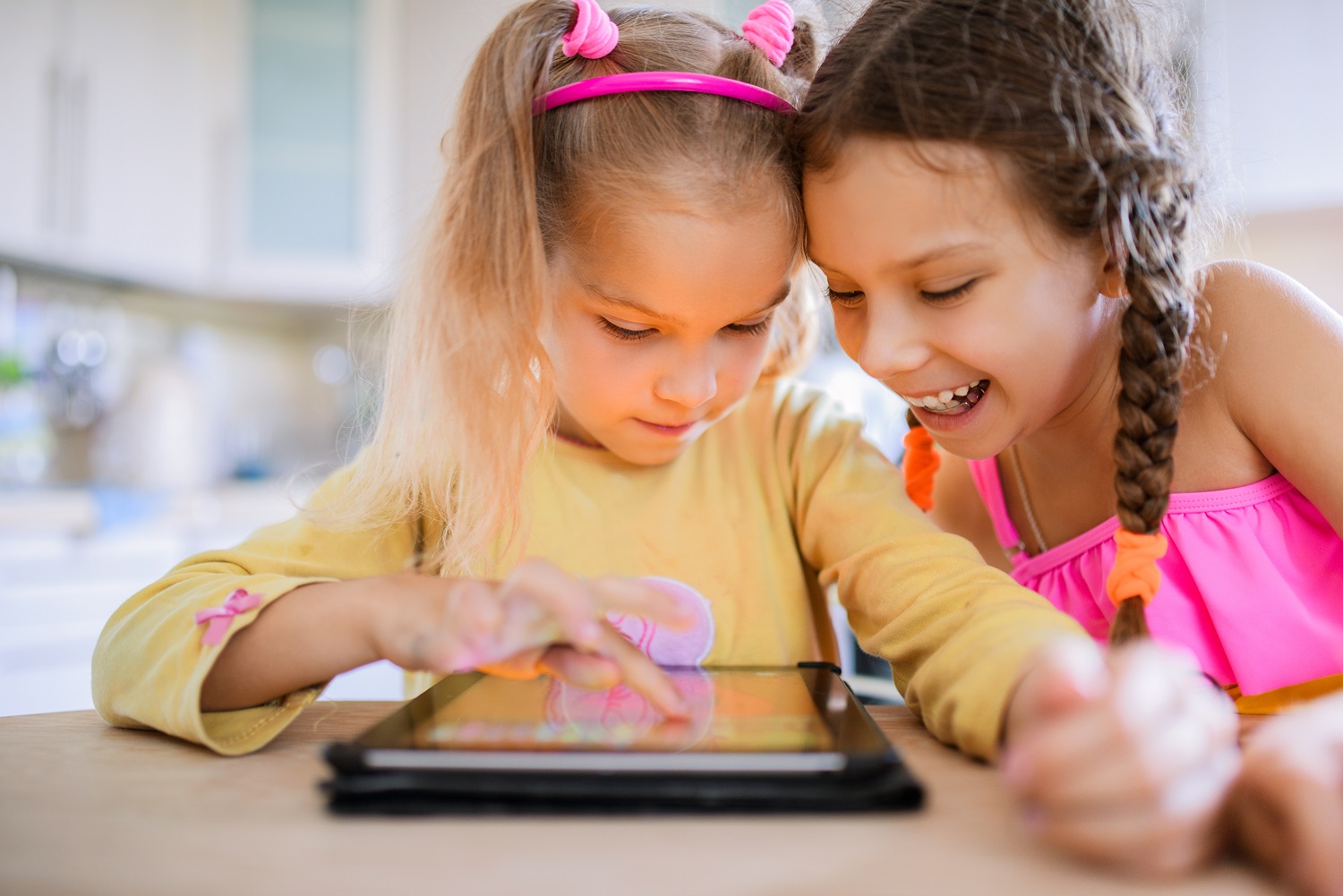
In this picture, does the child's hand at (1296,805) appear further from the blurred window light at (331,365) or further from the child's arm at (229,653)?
the blurred window light at (331,365)

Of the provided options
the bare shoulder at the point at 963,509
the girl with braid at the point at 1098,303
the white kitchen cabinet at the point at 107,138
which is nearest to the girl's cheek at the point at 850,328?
the girl with braid at the point at 1098,303

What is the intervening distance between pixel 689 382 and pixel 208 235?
2.24 meters

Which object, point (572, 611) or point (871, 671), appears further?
point (871, 671)

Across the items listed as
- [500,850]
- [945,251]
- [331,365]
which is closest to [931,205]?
[945,251]

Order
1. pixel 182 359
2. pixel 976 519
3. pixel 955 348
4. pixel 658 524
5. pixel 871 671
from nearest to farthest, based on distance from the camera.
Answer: pixel 955 348 < pixel 658 524 < pixel 976 519 < pixel 871 671 < pixel 182 359

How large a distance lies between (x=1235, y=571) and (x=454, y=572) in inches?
26.3

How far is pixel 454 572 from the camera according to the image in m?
0.83

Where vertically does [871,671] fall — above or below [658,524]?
below

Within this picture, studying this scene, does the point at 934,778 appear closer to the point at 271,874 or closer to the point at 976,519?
the point at 271,874

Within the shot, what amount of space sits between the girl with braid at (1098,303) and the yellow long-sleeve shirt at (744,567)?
12cm

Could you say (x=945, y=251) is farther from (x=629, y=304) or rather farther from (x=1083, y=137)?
(x=629, y=304)

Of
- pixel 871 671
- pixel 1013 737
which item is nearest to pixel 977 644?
pixel 1013 737

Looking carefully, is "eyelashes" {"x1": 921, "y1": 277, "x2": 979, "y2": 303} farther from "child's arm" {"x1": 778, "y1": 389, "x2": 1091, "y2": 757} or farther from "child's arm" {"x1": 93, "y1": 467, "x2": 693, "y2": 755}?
"child's arm" {"x1": 93, "y1": 467, "x2": 693, "y2": 755}

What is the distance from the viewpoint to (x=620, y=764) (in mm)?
423
